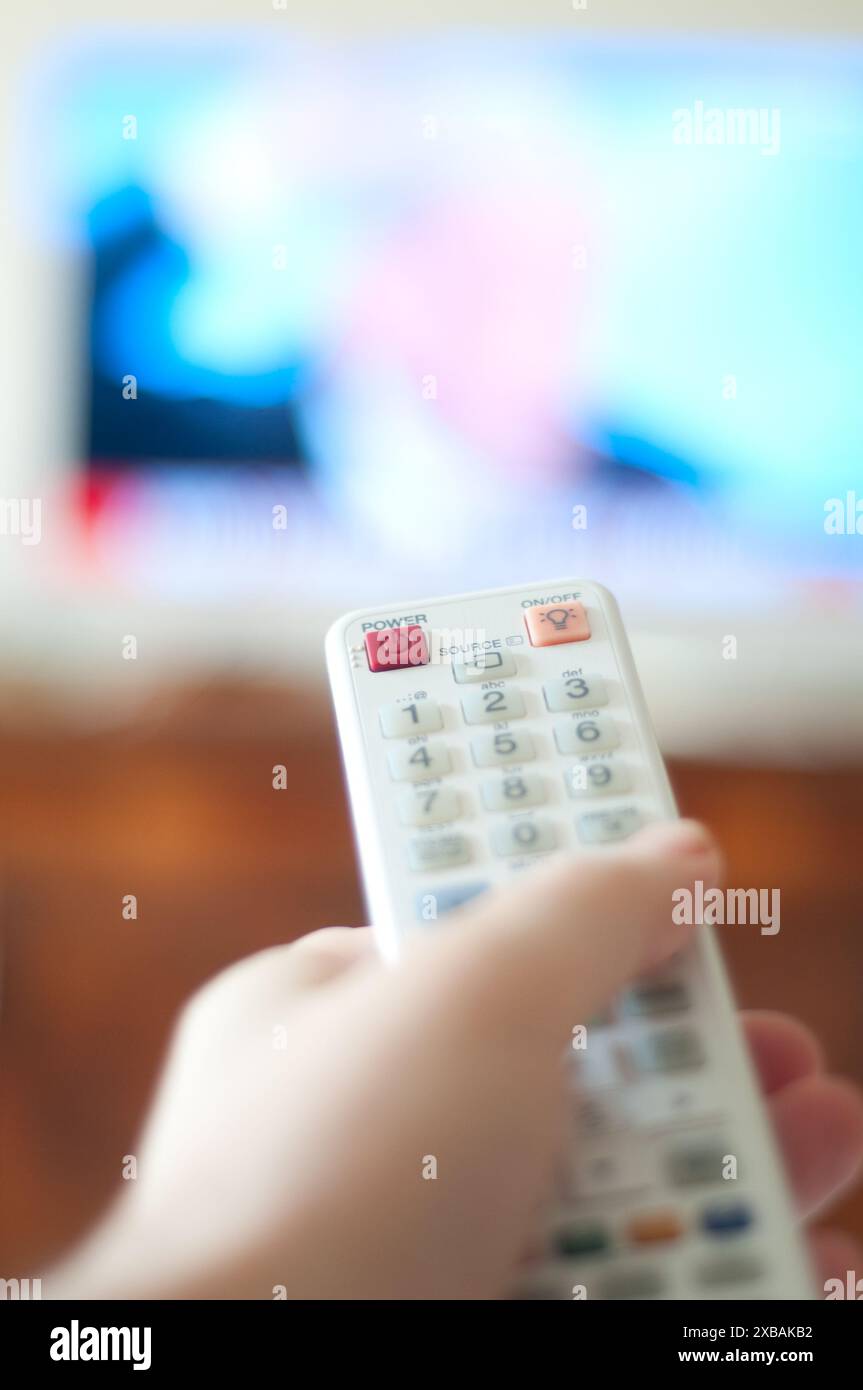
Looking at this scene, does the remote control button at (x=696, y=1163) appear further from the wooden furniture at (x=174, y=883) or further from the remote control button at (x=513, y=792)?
the wooden furniture at (x=174, y=883)

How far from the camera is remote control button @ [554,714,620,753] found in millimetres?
421

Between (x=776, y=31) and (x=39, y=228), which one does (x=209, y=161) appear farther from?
(x=776, y=31)

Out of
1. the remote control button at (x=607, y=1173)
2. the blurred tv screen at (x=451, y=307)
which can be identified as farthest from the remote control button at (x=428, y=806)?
the blurred tv screen at (x=451, y=307)

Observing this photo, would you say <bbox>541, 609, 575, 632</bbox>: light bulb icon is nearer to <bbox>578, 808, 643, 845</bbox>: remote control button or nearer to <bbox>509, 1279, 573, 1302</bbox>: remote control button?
<bbox>578, 808, 643, 845</bbox>: remote control button

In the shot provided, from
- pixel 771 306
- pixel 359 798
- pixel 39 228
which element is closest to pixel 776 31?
pixel 771 306

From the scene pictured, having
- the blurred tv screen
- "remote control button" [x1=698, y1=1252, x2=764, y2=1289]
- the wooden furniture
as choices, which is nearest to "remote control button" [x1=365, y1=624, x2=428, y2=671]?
"remote control button" [x1=698, y1=1252, x2=764, y2=1289]

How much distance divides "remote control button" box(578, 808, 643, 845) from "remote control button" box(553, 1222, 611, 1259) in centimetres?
11

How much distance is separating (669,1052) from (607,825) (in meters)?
0.07

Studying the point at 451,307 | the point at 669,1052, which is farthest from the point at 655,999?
the point at 451,307

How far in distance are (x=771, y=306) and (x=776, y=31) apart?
176mm

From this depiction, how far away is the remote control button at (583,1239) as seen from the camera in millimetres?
360

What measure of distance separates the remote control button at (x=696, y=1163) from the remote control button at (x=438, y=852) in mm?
106

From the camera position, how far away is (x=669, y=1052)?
0.38 m

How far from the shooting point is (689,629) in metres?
0.87
